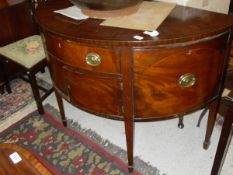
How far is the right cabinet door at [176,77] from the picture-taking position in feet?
3.48

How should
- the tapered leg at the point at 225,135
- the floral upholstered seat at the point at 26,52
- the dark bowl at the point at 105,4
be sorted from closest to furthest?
the tapered leg at the point at 225,135
the dark bowl at the point at 105,4
the floral upholstered seat at the point at 26,52

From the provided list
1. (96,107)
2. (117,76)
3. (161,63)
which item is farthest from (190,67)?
(96,107)

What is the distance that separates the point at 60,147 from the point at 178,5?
1078mm

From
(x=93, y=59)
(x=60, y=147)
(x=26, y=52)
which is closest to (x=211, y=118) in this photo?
(x=93, y=59)

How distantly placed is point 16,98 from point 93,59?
124 centimetres

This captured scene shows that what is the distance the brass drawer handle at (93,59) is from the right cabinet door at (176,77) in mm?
157

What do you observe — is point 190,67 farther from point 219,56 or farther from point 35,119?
point 35,119

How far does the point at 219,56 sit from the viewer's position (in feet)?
3.74

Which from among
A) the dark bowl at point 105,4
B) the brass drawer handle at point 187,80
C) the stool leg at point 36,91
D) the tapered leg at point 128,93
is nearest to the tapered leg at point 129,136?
the tapered leg at point 128,93

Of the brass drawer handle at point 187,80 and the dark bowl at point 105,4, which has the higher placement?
the dark bowl at point 105,4

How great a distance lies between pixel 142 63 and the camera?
3.53ft

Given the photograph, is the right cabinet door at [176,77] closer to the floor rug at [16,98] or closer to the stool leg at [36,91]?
the stool leg at [36,91]

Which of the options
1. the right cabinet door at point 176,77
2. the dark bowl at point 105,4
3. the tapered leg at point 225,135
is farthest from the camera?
the dark bowl at point 105,4

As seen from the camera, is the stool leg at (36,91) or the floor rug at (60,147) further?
the stool leg at (36,91)
